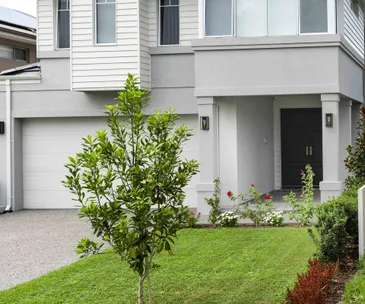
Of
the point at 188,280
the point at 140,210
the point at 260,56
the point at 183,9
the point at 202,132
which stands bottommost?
the point at 188,280

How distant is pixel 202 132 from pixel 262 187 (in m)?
4.71

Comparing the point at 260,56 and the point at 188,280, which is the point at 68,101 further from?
the point at 188,280

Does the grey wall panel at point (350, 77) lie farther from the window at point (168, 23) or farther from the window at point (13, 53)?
the window at point (13, 53)

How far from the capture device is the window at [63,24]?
20.2m

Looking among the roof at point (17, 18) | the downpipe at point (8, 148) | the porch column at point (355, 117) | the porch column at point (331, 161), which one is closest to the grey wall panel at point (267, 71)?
the porch column at point (331, 161)

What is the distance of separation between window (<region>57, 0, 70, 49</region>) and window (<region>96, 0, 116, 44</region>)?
143cm

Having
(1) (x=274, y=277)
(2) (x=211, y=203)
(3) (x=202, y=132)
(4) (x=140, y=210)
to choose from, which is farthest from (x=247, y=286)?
(3) (x=202, y=132)

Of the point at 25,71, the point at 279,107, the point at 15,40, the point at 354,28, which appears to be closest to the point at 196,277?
the point at 354,28

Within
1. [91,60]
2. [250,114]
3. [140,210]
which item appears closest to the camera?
[140,210]

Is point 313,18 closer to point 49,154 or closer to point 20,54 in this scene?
point 49,154

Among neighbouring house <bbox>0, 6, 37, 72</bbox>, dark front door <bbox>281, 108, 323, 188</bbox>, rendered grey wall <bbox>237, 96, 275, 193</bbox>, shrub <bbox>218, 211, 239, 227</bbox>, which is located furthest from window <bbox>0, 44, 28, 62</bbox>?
shrub <bbox>218, 211, 239, 227</bbox>

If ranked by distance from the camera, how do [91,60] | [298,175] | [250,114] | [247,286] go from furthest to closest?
[298,175], [250,114], [91,60], [247,286]

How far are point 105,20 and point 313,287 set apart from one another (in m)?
12.5

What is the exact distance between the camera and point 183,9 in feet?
63.5
